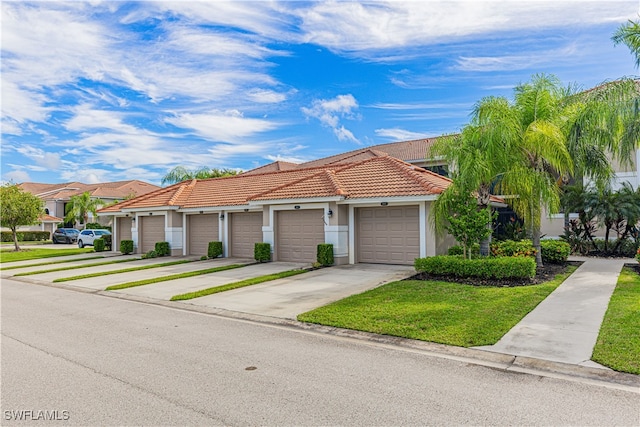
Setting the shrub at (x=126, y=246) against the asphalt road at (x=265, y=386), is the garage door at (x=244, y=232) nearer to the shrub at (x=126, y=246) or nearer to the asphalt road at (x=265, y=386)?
the shrub at (x=126, y=246)

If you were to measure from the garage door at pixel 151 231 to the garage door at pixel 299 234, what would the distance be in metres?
8.82

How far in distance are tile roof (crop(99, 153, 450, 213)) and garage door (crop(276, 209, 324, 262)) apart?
98 cm

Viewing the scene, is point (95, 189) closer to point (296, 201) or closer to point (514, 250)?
point (296, 201)

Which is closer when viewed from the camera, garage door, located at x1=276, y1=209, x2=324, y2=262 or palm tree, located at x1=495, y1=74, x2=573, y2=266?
palm tree, located at x1=495, y1=74, x2=573, y2=266

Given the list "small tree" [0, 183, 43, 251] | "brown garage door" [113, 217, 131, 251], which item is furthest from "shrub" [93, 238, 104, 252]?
"small tree" [0, 183, 43, 251]

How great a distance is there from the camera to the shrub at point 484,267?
11.6 m

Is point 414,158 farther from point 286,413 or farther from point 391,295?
Result: point 286,413

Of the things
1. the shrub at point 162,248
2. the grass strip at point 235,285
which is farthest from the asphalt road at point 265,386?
the shrub at point 162,248

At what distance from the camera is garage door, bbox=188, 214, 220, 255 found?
2230 cm

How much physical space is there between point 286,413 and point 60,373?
3.28 m

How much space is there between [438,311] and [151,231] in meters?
20.2

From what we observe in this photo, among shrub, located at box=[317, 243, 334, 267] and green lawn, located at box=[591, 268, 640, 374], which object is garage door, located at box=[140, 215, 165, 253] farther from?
green lawn, located at box=[591, 268, 640, 374]

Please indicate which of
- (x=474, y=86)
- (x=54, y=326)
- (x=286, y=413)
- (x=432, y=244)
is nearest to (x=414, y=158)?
(x=474, y=86)

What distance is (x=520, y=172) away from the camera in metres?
12.6
